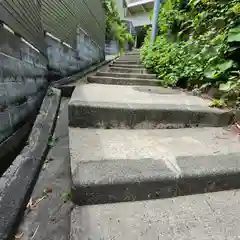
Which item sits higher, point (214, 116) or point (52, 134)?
point (214, 116)

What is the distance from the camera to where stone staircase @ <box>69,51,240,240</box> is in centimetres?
71

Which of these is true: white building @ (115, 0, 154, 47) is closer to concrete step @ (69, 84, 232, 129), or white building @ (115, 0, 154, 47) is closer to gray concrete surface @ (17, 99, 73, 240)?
concrete step @ (69, 84, 232, 129)

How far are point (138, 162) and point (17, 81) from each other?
1.15 m

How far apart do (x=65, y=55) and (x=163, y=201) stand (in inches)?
102

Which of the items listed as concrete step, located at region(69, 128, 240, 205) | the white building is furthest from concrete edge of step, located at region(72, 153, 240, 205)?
the white building

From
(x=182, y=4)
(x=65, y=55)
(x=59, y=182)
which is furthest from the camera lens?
(x=182, y=4)

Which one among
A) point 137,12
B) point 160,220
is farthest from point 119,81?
point 137,12

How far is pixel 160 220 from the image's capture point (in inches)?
27.9

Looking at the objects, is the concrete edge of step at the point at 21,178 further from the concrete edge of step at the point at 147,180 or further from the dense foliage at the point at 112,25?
the dense foliage at the point at 112,25

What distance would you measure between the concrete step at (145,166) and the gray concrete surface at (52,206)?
0.33 feet

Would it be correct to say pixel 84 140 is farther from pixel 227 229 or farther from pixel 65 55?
pixel 65 55

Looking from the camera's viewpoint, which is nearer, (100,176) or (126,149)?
(100,176)

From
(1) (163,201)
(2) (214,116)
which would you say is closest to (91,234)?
(1) (163,201)

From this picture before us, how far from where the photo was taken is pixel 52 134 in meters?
1.37
